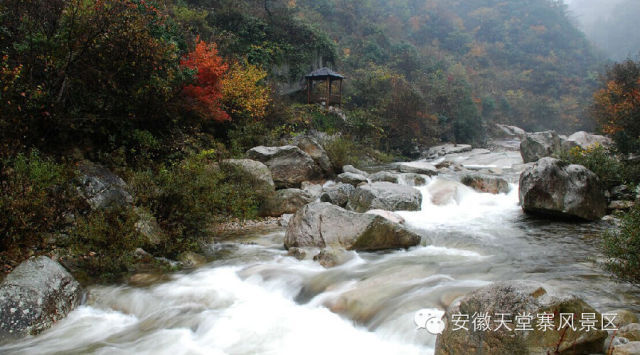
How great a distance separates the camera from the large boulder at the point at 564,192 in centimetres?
908

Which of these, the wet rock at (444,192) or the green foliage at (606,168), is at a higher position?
the green foliage at (606,168)

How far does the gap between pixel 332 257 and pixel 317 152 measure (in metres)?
8.22

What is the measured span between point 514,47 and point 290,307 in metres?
68.2

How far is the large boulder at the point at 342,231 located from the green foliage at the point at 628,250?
3108 millimetres

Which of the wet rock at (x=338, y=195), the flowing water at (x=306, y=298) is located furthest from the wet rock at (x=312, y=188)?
the flowing water at (x=306, y=298)

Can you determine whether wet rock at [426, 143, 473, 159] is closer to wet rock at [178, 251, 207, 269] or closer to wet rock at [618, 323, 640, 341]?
wet rock at [178, 251, 207, 269]

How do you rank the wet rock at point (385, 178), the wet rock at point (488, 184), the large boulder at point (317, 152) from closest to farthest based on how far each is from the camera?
the wet rock at point (488, 184), the wet rock at point (385, 178), the large boulder at point (317, 152)

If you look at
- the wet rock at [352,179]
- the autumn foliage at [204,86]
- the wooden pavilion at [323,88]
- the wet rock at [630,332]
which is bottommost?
the wet rock at [630,332]

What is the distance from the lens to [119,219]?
595 cm

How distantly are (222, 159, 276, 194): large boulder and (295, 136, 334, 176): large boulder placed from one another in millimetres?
3934

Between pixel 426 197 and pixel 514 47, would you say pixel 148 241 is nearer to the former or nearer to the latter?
pixel 426 197

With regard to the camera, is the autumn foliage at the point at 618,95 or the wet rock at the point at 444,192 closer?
the wet rock at the point at 444,192

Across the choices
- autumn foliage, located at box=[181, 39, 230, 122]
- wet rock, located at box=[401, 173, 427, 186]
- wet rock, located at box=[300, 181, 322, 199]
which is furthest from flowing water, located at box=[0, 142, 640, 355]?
wet rock, located at box=[401, 173, 427, 186]

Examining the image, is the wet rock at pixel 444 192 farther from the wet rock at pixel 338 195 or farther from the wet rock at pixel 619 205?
the wet rock at pixel 619 205
